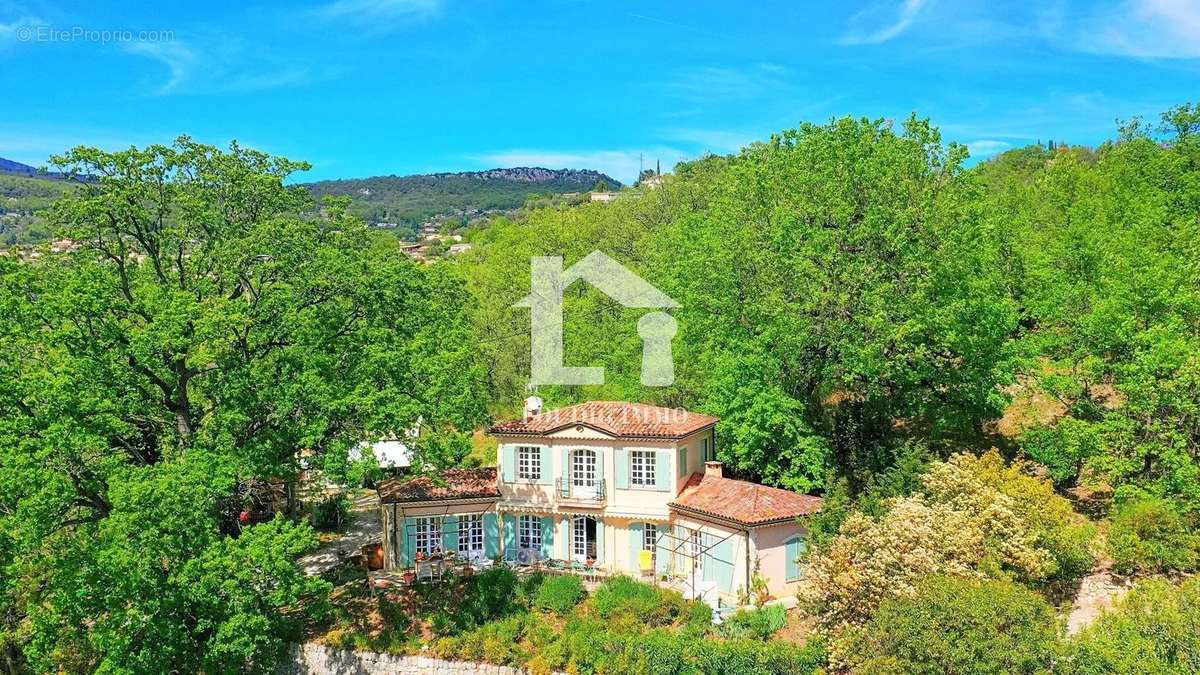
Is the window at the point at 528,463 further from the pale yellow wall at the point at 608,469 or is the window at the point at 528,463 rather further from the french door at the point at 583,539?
the french door at the point at 583,539

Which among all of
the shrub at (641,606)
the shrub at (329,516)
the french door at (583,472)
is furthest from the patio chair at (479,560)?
the shrub at (329,516)

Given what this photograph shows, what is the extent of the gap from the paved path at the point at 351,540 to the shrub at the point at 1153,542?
22.4 meters

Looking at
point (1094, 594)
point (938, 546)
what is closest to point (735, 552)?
point (938, 546)

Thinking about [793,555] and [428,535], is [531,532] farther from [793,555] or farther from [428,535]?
[793,555]

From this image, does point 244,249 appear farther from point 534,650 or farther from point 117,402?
point 534,650

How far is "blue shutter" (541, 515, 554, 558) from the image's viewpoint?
2705cm

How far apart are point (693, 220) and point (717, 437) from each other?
Answer: 1415 cm

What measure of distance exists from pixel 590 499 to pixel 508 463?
10.3 feet

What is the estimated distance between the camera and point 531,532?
27.2 meters

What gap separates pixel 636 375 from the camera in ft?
109

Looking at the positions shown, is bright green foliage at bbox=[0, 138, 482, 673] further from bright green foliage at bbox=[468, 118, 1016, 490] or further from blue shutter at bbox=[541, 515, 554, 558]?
bright green foliage at bbox=[468, 118, 1016, 490]

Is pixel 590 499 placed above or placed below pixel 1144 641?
below

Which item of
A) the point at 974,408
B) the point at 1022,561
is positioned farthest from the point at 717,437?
the point at 1022,561

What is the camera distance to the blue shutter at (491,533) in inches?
1077
